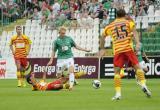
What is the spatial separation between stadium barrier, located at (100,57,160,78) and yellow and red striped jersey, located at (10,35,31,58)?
8.05 m

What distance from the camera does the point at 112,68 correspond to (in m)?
33.9

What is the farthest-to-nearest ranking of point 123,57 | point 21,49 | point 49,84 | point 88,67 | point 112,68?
point 88,67
point 112,68
point 21,49
point 49,84
point 123,57

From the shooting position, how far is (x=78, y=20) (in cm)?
3744

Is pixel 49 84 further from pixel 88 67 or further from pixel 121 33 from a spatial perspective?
pixel 88 67

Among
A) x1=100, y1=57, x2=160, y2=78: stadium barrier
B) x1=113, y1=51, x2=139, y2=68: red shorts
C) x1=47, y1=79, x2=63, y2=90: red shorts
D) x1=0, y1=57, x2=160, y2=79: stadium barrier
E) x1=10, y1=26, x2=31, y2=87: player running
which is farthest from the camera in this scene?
x1=0, y1=57, x2=160, y2=79: stadium barrier

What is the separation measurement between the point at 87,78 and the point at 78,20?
4451mm

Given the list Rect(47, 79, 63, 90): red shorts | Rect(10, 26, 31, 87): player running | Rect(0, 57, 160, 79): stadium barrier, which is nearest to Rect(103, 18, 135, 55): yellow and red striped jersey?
Rect(47, 79, 63, 90): red shorts

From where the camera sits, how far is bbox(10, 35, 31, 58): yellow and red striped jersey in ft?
87.9

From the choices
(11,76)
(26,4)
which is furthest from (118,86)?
(26,4)

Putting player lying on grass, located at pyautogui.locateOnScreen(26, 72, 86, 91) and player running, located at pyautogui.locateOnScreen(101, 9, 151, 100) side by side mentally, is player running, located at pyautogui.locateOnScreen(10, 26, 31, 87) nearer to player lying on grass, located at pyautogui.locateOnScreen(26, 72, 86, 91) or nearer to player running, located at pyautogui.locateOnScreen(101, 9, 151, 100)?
player lying on grass, located at pyautogui.locateOnScreen(26, 72, 86, 91)

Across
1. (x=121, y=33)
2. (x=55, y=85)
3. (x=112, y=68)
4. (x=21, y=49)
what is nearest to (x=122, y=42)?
(x=121, y=33)

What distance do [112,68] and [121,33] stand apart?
669 inches

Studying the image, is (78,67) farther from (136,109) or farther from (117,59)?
(136,109)

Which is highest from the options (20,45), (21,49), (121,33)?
(20,45)
